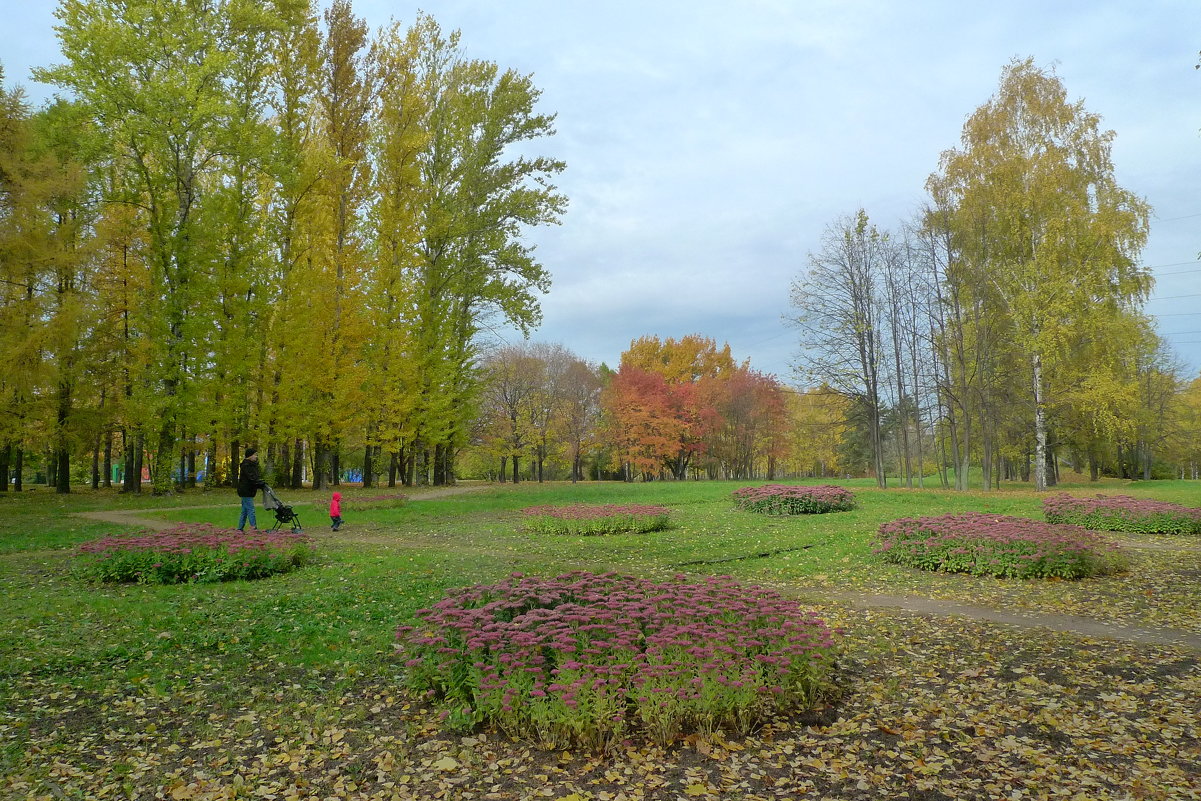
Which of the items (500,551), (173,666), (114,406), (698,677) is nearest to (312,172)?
(114,406)

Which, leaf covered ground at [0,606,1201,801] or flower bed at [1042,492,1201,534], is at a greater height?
flower bed at [1042,492,1201,534]

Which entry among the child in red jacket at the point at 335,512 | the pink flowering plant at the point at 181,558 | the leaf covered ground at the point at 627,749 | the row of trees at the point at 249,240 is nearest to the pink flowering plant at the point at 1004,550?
the leaf covered ground at the point at 627,749

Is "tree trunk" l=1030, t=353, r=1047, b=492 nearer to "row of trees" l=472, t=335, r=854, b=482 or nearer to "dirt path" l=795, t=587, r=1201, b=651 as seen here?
"row of trees" l=472, t=335, r=854, b=482

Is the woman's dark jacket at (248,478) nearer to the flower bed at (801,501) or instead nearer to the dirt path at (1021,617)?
the dirt path at (1021,617)

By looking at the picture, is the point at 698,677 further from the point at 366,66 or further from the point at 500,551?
the point at 366,66

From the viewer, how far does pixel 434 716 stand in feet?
13.5

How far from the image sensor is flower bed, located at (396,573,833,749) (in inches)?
147

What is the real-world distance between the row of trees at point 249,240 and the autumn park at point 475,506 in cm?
15

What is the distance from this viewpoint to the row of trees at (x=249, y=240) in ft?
56.3

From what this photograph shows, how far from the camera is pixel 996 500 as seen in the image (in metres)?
17.1

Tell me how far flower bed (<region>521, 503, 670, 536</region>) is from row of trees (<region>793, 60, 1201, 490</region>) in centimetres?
1243

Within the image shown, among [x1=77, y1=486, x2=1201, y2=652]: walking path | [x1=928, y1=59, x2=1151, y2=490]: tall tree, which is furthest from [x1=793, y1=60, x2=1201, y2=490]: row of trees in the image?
[x1=77, y1=486, x2=1201, y2=652]: walking path

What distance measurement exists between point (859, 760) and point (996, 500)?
16.4 metres

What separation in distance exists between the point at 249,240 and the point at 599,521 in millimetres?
15362
